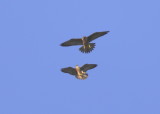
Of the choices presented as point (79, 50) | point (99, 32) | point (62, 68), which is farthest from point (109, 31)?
Answer: point (62, 68)

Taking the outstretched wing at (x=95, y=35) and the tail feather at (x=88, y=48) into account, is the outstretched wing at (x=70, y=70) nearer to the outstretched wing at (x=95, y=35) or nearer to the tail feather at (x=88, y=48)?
the tail feather at (x=88, y=48)

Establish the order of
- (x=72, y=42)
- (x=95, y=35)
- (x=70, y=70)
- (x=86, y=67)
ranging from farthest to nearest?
(x=95, y=35)
(x=72, y=42)
(x=70, y=70)
(x=86, y=67)

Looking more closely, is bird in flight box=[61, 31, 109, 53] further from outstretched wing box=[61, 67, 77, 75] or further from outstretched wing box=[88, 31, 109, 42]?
outstretched wing box=[61, 67, 77, 75]

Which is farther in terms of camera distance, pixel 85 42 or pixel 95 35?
pixel 95 35

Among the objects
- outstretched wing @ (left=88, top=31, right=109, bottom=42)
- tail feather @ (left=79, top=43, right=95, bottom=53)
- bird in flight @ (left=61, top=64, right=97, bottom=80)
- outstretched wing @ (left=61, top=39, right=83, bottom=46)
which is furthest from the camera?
outstretched wing @ (left=88, top=31, right=109, bottom=42)

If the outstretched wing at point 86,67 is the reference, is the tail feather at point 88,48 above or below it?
above

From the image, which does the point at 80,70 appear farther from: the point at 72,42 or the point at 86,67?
the point at 72,42

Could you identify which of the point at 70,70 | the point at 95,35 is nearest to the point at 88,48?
the point at 95,35

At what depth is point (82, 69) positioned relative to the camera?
29547mm

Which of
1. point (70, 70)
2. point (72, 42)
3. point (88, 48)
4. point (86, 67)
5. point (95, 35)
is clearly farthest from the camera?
point (95, 35)

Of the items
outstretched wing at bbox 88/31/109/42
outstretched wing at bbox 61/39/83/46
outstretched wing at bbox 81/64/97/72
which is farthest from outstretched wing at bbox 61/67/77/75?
outstretched wing at bbox 88/31/109/42

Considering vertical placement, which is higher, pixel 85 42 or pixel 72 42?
pixel 72 42

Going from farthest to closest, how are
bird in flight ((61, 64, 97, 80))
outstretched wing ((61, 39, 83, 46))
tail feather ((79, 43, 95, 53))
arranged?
outstretched wing ((61, 39, 83, 46)) < tail feather ((79, 43, 95, 53)) < bird in flight ((61, 64, 97, 80))

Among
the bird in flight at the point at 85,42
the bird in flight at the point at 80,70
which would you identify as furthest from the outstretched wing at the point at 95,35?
the bird in flight at the point at 80,70
